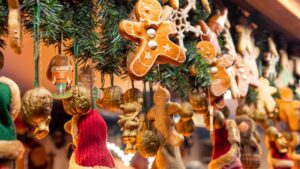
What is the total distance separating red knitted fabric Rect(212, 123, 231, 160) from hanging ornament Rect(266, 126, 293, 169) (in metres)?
0.25

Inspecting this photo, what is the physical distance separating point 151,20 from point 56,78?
176mm

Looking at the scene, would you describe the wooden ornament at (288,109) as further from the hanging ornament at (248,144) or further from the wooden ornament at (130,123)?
the wooden ornament at (130,123)

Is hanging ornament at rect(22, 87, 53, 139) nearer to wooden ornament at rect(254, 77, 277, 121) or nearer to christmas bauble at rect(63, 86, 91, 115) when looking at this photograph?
christmas bauble at rect(63, 86, 91, 115)

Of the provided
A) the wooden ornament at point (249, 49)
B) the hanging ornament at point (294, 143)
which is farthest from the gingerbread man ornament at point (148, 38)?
the hanging ornament at point (294, 143)

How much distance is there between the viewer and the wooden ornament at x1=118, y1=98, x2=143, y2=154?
88 centimetres

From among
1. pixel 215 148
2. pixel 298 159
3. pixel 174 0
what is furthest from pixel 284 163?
pixel 174 0

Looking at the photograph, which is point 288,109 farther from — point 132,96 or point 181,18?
point 132,96

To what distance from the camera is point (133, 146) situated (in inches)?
35.1

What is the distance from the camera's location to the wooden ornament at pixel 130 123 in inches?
34.6

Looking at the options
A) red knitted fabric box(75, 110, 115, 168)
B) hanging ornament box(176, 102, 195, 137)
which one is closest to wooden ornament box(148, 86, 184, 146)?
hanging ornament box(176, 102, 195, 137)

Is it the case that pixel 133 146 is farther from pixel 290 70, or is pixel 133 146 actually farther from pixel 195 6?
pixel 290 70

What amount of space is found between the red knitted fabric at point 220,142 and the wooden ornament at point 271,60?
34 cm

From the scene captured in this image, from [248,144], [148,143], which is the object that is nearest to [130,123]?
[148,143]

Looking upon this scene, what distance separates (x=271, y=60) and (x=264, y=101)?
15cm
